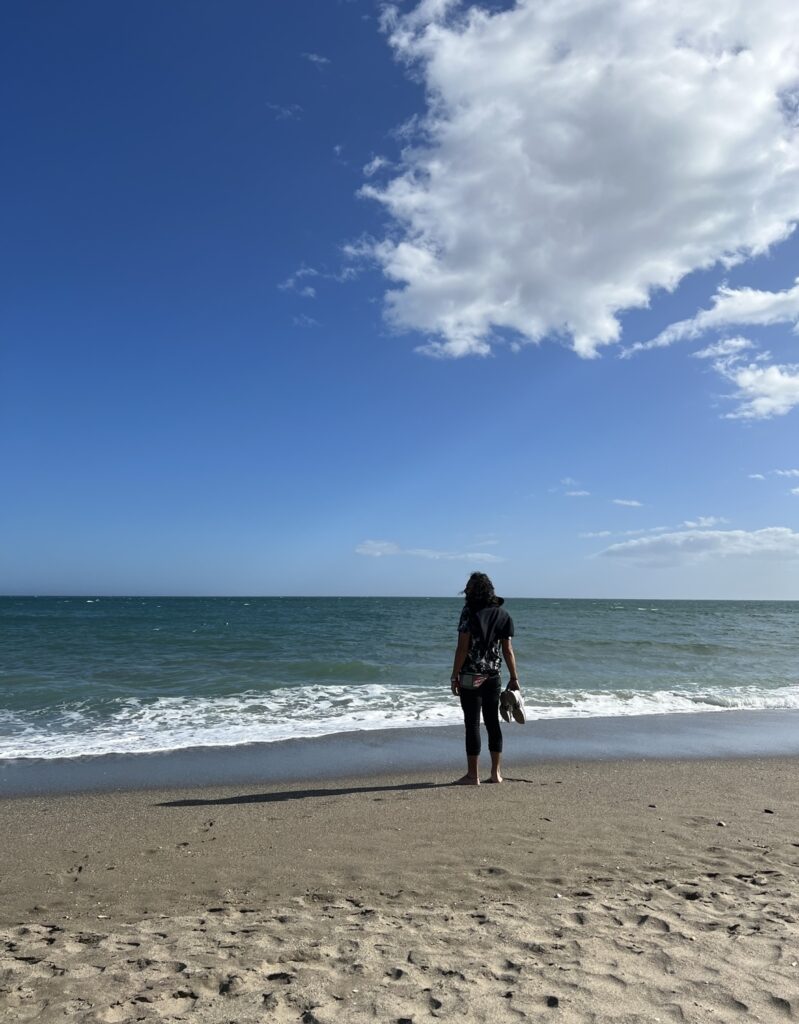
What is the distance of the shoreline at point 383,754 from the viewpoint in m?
7.22

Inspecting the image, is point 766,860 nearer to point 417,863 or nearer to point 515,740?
point 417,863

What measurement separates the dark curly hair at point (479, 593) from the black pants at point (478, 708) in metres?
0.73

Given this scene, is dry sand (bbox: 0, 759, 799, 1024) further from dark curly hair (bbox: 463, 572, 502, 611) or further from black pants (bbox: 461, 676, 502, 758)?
dark curly hair (bbox: 463, 572, 502, 611)

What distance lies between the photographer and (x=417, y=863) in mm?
4582

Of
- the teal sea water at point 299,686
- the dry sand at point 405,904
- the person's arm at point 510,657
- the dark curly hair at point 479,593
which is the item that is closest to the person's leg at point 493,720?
the person's arm at point 510,657

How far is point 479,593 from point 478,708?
115cm

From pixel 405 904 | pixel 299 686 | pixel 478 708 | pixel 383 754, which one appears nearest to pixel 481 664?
pixel 478 708

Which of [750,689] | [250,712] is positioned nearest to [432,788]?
[250,712]

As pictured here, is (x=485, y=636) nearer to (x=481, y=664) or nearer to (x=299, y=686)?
(x=481, y=664)

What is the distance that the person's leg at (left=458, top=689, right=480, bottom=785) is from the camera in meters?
6.71

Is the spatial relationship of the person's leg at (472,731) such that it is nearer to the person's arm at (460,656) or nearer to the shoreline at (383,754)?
the person's arm at (460,656)

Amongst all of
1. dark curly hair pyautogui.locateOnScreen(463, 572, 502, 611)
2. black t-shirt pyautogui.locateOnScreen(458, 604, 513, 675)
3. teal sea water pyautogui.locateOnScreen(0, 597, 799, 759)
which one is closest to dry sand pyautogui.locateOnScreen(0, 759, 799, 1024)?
black t-shirt pyautogui.locateOnScreen(458, 604, 513, 675)

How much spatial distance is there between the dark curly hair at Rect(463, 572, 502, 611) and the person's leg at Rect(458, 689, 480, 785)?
0.85 meters

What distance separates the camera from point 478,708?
6785mm
